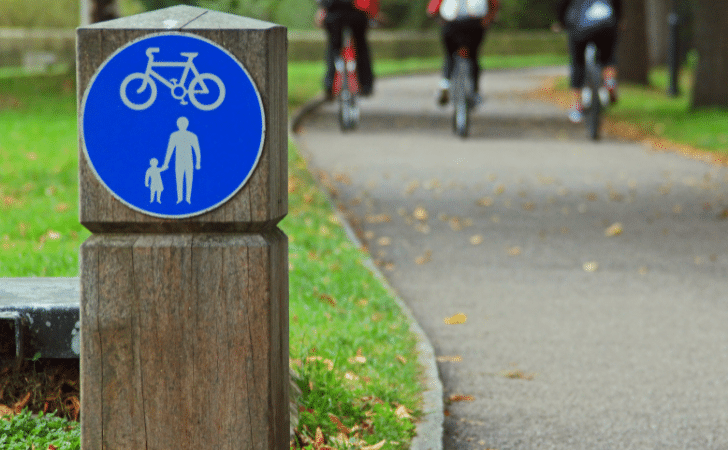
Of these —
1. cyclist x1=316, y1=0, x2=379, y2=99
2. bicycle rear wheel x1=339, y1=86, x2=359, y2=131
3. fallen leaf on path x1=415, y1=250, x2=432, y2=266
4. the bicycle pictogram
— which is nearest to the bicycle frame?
the bicycle pictogram

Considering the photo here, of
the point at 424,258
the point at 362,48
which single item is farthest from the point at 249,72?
the point at 362,48

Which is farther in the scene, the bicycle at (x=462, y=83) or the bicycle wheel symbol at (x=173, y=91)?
the bicycle at (x=462, y=83)

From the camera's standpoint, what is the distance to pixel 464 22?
12.4m

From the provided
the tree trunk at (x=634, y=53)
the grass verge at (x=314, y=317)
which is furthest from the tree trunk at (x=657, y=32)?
the grass verge at (x=314, y=317)

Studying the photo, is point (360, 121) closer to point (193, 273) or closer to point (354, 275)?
point (354, 275)

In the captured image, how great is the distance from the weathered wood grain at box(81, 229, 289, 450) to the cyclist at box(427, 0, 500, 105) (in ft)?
33.1

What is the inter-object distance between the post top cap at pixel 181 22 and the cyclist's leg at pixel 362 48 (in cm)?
1013

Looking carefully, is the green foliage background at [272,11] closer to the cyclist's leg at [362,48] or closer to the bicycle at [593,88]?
the cyclist's leg at [362,48]

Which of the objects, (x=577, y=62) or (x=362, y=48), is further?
(x=362, y=48)

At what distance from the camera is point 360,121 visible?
1622 cm

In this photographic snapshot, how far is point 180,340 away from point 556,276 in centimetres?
440

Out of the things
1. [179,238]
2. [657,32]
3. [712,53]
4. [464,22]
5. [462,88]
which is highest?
[657,32]

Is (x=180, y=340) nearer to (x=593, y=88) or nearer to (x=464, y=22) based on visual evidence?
(x=464, y=22)

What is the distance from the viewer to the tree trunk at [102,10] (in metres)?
14.0
